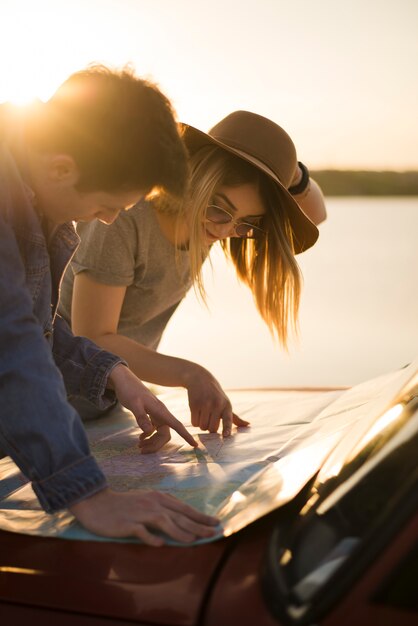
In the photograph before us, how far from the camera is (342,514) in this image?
0.99 m

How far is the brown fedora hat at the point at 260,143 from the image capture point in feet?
6.44

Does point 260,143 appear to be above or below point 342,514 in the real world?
above

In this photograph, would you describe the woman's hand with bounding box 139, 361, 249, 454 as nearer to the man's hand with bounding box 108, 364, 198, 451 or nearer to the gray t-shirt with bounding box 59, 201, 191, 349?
the man's hand with bounding box 108, 364, 198, 451

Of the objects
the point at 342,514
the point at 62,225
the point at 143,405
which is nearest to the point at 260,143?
the point at 62,225

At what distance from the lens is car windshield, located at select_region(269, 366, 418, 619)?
0.92 m

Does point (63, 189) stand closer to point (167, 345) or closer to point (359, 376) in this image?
point (359, 376)

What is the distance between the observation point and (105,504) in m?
1.15

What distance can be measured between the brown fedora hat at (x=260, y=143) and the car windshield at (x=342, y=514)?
3.27 feet

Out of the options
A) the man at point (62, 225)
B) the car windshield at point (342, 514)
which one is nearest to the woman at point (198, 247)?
the man at point (62, 225)

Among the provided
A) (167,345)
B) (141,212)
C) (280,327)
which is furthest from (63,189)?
(167,345)

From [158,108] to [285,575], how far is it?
31.8 inches

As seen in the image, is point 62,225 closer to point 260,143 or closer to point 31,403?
point 31,403

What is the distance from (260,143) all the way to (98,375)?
0.81 meters

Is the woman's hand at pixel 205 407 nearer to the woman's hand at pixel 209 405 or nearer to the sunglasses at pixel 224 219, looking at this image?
the woman's hand at pixel 209 405
